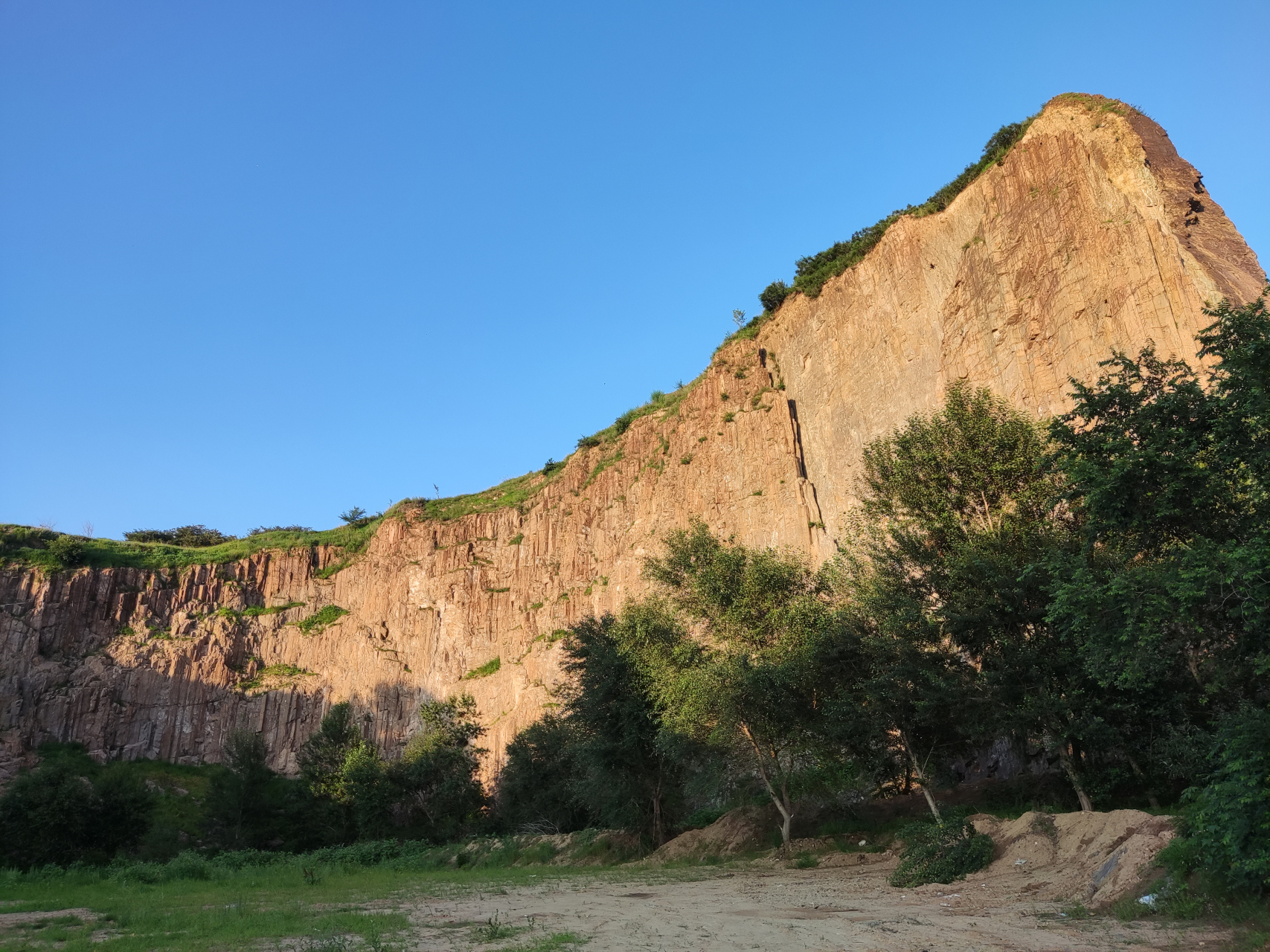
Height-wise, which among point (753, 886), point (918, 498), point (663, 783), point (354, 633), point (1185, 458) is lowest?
point (753, 886)

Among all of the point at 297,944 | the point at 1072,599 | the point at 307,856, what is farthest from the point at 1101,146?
the point at 307,856

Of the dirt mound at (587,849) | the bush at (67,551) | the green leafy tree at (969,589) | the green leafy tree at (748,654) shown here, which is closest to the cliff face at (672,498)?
the bush at (67,551)

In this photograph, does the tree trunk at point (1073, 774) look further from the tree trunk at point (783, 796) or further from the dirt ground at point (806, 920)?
the tree trunk at point (783, 796)

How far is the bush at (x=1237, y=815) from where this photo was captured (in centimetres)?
892

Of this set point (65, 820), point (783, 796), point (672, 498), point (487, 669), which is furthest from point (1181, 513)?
point (65, 820)

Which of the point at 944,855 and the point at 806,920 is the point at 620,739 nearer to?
the point at 944,855

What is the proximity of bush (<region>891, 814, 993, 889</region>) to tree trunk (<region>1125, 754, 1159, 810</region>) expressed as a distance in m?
4.47

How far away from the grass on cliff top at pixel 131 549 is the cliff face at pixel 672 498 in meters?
1.22

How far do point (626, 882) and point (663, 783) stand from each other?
10881 millimetres

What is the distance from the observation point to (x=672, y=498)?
48094mm

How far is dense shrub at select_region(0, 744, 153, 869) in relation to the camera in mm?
37938

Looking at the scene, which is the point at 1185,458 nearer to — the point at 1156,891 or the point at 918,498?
the point at 1156,891

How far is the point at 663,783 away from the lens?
100 ft

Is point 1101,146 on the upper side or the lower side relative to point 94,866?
upper
